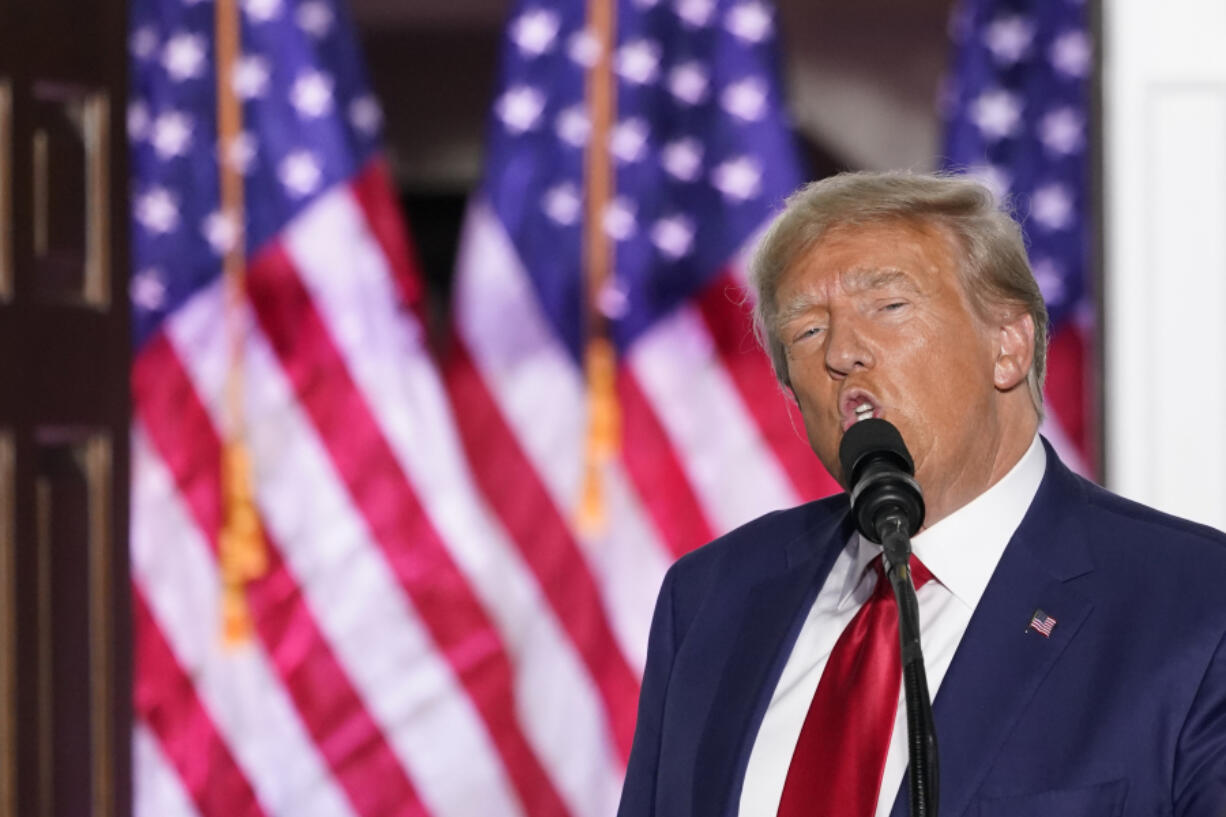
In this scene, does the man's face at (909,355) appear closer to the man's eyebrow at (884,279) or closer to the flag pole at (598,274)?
the man's eyebrow at (884,279)

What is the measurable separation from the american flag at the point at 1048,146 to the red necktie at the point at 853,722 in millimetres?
1836

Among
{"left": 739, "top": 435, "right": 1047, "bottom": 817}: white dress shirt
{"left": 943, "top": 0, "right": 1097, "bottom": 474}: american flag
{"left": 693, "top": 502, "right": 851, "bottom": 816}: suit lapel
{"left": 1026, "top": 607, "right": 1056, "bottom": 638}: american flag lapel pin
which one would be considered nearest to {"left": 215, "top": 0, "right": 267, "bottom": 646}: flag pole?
{"left": 943, "top": 0, "right": 1097, "bottom": 474}: american flag

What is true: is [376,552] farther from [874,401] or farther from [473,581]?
[874,401]

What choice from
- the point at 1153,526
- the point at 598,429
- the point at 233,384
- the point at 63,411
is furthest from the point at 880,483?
the point at 233,384

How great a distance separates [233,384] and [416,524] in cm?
48

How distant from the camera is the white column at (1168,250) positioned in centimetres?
304

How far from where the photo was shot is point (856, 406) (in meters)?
1.35

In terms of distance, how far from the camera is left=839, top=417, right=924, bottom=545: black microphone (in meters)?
1.09

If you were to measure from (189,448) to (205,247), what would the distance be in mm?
414

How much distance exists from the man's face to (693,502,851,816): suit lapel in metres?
0.17

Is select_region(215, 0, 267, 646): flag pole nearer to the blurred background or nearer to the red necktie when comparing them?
the blurred background

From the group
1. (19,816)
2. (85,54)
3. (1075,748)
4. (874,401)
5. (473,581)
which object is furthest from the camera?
(473,581)

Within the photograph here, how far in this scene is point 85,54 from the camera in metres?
2.52

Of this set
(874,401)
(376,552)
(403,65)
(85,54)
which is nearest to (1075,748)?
(874,401)
